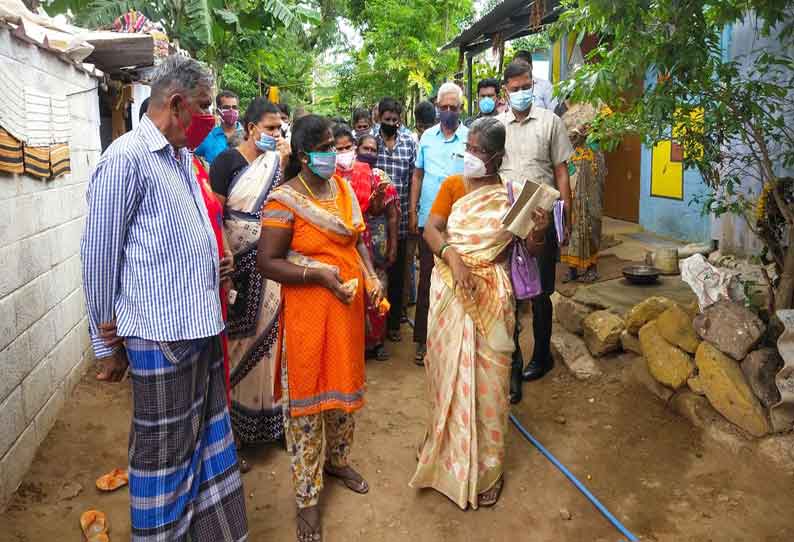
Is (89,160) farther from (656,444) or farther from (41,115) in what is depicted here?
(656,444)

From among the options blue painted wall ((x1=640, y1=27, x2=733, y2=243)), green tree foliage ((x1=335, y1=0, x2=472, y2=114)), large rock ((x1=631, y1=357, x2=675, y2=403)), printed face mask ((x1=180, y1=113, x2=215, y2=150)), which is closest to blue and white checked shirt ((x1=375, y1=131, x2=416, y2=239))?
large rock ((x1=631, y1=357, x2=675, y2=403))

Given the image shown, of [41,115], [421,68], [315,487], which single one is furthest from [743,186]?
[421,68]

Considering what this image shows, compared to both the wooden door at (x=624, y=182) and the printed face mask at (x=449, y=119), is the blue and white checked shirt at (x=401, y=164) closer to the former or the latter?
the printed face mask at (x=449, y=119)

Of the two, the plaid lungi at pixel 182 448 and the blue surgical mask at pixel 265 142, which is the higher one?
the blue surgical mask at pixel 265 142

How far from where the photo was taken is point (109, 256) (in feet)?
7.29

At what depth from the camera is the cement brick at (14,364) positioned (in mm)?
3406

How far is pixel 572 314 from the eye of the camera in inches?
221

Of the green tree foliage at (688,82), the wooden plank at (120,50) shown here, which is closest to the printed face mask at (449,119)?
the green tree foliage at (688,82)

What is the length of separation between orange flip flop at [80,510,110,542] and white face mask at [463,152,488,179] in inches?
95.4

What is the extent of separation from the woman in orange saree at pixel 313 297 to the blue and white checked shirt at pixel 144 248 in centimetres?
64

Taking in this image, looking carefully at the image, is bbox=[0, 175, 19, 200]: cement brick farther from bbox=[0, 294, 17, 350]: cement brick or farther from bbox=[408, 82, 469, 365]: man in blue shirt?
bbox=[408, 82, 469, 365]: man in blue shirt

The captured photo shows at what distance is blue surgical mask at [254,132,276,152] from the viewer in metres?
3.89

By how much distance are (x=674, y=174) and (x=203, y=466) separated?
6.83 m

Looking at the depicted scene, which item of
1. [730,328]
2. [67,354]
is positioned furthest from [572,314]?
[67,354]
